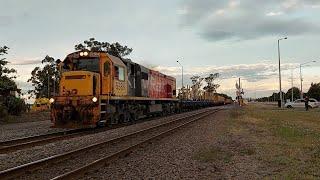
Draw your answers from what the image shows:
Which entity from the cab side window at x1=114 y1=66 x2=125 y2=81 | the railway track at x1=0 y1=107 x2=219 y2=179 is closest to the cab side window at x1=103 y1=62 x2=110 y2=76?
the cab side window at x1=114 y1=66 x2=125 y2=81

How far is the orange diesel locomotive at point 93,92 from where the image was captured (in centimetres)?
2095

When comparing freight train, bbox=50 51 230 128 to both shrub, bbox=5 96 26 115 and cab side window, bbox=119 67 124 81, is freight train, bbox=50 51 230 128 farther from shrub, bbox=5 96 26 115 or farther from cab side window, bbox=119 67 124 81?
shrub, bbox=5 96 26 115

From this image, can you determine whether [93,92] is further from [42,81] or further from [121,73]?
[42,81]

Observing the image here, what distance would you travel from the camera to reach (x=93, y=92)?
2150 centimetres

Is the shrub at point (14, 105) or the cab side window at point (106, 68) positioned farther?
the shrub at point (14, 105)

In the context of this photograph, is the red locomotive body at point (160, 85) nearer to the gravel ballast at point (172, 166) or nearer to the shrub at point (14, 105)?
the shrub at point (14, 105)

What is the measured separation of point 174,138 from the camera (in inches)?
709

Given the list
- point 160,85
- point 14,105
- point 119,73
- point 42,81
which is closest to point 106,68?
point 119,73

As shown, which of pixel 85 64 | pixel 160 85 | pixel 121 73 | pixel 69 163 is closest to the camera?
pixel 69 163

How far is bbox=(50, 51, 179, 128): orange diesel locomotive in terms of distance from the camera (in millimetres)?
20953

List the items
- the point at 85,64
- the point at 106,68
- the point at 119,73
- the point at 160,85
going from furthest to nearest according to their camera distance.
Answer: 1. the point at 160,85
2. the point at 119,73
3. the point at 85,64
4. the point at 106,68

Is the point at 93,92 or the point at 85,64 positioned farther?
the point at 85,64

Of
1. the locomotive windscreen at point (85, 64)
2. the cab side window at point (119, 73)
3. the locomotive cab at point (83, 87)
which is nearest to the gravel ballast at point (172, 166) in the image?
the locomotive cab at point (83, 87)

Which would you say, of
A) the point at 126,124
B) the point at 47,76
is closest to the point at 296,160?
the point at 126,124
